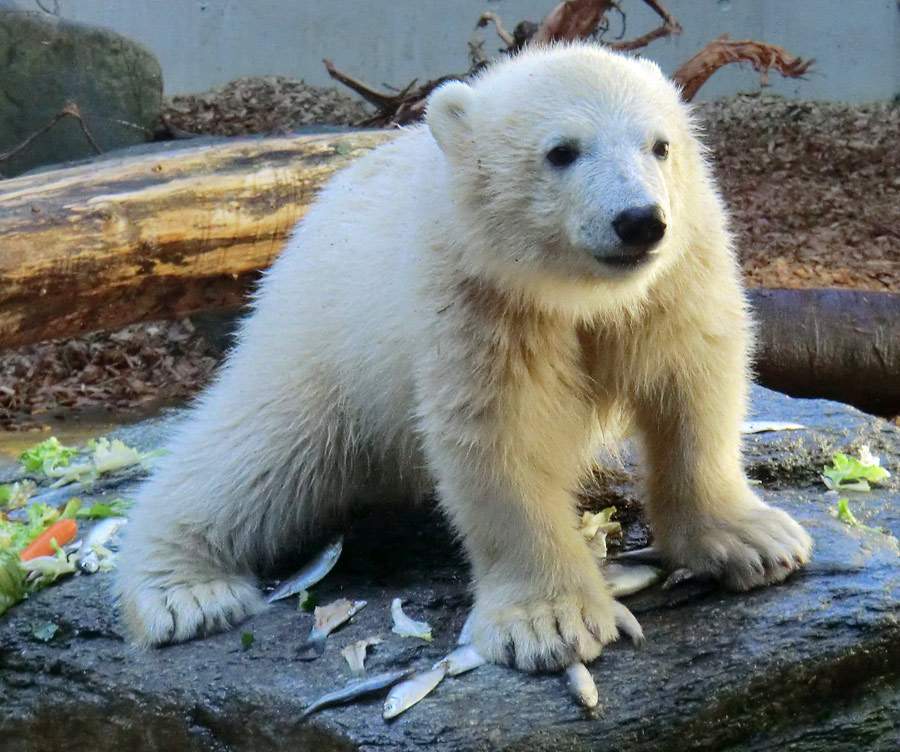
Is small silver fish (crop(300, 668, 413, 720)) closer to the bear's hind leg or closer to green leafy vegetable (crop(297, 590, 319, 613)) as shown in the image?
green leafy vegetable (crop(297, 590, 319, 613))

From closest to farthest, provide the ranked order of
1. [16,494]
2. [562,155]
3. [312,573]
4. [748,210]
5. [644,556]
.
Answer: [562,155] < [644,556] < [312,573] < [16,494] < [748,210]

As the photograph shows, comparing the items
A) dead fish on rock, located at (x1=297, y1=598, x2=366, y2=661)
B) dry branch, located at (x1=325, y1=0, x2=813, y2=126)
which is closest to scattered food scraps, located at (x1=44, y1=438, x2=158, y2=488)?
dead fish on rock, located at (x1=297, y1=598, x2=366, y2=661)

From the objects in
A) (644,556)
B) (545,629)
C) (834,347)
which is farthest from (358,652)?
(834,347)

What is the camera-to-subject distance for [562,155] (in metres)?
2.56

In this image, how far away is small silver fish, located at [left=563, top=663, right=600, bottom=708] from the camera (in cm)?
242

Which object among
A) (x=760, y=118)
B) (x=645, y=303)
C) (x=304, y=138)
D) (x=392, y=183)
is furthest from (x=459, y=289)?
(x=760, y=118)

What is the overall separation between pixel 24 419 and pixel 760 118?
7.30 meters

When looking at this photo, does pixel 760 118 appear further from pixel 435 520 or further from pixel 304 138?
pixel 435 520

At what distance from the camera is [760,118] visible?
10.0 m

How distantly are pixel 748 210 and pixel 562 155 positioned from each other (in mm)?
7370

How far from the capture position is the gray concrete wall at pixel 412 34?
9.33m

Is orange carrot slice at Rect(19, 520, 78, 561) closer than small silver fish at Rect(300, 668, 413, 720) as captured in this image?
No

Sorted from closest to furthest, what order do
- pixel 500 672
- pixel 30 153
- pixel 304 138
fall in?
pixel 500 672 < pixel 304 138 < pixel 30 153

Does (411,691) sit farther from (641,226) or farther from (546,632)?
(641,226)
